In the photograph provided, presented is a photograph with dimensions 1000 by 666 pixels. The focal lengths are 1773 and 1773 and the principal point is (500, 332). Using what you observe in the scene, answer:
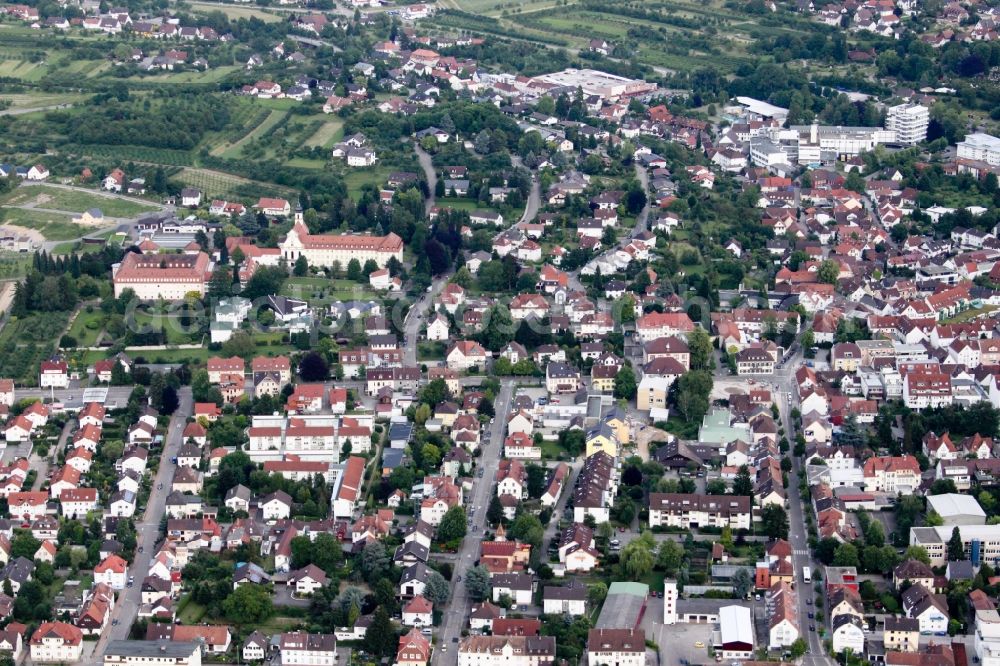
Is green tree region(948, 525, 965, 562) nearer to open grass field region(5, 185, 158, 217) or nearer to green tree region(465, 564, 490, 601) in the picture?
green tree region(465, 564, 490, 601)

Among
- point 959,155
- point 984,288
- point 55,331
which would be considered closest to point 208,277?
point 55,331

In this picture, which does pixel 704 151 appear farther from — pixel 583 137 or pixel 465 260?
pixel 465 260

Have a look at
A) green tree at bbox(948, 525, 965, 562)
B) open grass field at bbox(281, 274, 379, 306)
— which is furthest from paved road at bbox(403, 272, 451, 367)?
green tree at bbox(948, 525, 965, 562)

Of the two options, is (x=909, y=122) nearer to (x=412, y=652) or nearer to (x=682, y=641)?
(x=682, y=641)

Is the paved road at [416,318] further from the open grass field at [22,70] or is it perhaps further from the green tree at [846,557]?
the open grass field at [22,70]

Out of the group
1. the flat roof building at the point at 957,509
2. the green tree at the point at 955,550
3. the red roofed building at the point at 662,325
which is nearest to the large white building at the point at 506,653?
the green tree at the point at 955,550

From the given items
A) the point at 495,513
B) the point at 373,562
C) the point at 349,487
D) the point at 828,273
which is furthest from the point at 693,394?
the point at 373,562

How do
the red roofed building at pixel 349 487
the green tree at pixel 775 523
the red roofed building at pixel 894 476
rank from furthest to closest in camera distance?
the red roofed building at pixel 894 476 < the red roofed building at pixel 349 487 < the green tree at pixel 775 523
